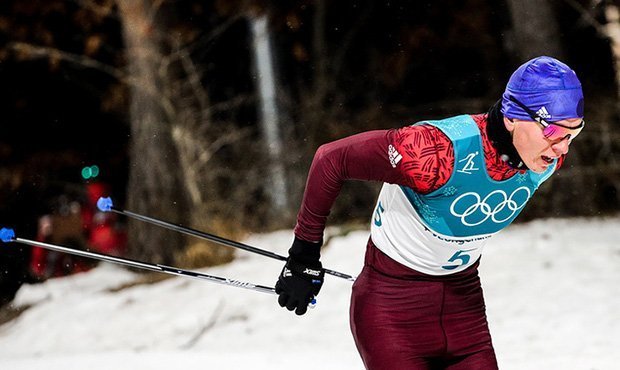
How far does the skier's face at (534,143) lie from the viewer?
9.44 ft

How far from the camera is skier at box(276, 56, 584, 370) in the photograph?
9.47 ft

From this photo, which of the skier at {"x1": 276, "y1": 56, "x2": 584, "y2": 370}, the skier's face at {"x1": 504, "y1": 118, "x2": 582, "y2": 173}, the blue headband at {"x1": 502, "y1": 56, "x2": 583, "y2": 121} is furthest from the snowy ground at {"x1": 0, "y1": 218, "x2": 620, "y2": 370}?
the blue headband at {"x1": 502, "y1": 56, "x2": 583, "y2": 121}

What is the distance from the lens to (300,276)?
312 cm

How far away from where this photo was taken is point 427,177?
289 cm

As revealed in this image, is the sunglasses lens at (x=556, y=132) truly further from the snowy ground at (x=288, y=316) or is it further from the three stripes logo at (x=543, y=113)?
the snowy ground at (x=288, y=316)

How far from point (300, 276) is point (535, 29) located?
6454mm

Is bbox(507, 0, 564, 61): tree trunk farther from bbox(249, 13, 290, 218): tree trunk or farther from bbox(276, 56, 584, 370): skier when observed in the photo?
bbox(276, 56, 584, 370): skier

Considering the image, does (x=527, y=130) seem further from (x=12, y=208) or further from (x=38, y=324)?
(x=12, y=208)

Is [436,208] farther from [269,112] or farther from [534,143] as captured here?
[269,112]

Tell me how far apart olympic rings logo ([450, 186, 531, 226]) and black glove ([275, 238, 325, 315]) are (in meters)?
0.53

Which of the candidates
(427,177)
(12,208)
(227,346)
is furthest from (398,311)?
(12,208)

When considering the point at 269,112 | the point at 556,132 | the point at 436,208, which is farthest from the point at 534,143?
the point at 269,112

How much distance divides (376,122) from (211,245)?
10.2ft

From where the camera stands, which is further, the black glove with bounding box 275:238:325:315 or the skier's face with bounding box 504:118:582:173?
the black glove with bounding box 275:238:325:315
